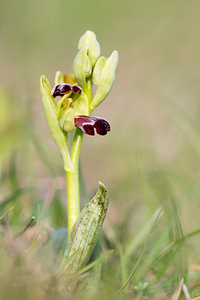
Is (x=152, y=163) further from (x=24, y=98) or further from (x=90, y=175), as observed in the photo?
(x=24, y=98)

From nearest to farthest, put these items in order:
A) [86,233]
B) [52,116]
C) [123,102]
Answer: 1. [86,233]
2. [52,116]
3. [123,102]

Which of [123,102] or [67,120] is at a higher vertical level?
[67,120]

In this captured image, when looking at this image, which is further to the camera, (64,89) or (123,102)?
(123,102)

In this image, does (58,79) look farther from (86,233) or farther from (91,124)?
(86,233)

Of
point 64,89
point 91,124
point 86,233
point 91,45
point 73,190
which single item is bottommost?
point 86,233

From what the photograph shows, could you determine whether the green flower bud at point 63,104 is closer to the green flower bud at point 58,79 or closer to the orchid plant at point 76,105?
the orchid plant at point 76,105

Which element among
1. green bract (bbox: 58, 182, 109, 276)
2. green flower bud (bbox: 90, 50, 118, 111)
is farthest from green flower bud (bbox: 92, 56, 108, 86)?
green bract (bbox: 58, 182, 109, 276)

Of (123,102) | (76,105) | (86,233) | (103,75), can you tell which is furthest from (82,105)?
(123,102)

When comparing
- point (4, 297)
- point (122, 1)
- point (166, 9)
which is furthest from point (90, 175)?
point (122, 1)
